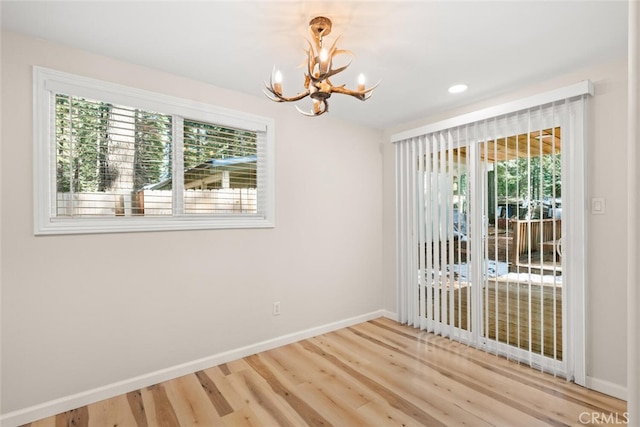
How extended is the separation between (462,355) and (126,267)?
2942 millimetres

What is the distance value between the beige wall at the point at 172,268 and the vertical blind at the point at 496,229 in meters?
0.62

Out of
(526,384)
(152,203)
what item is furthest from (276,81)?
(526,384)

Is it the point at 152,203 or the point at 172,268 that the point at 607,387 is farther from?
the point at 152,203

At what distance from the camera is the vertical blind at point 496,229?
8.25 ft

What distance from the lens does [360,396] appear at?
2.32 metres

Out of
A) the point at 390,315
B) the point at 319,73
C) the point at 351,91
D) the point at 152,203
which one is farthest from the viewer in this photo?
the point at 390,315

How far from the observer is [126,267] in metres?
2.36

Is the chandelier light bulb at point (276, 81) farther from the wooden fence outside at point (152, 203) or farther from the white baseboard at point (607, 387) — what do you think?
the white baseboard at point (607, 387)

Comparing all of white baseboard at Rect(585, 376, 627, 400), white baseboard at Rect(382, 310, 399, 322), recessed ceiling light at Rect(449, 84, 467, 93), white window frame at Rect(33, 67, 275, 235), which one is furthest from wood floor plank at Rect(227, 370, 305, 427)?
recessed ceiling light at Rect(449, 84, 467, 93)

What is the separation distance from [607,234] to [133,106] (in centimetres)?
360

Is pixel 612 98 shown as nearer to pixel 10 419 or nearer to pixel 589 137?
pixel 589 137

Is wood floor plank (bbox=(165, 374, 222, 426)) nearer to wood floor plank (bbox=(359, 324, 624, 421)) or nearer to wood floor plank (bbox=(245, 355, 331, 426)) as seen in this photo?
wood floor plank (bbox=(245, 355, 331, 426))

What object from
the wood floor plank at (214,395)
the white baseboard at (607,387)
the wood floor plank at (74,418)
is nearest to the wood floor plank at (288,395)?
the wood floor plank at (214,395)

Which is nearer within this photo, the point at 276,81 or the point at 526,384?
Result: the point at 276,81
